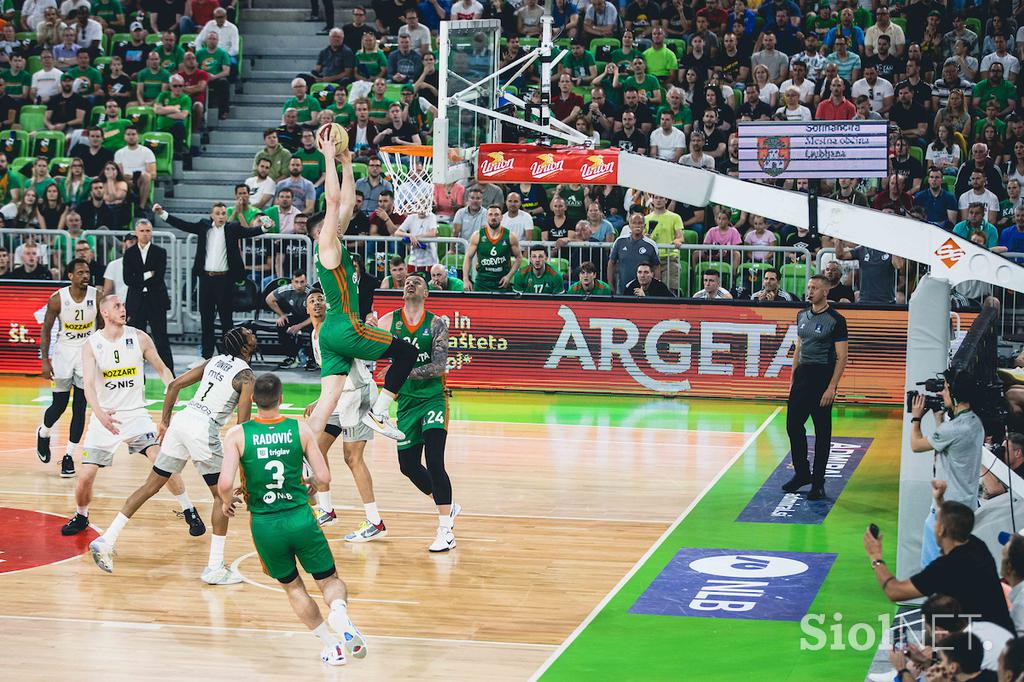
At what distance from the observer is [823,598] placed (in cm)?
1134

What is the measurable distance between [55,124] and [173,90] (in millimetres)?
2348

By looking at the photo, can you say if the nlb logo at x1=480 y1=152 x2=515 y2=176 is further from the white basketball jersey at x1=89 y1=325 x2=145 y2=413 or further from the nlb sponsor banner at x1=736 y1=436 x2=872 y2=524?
the nlb sponsor banner at x1=736 y1=436 x2=872 y2=524

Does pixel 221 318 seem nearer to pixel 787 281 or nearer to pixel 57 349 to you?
pixel 57 349

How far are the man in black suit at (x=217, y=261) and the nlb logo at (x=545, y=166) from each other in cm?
1017

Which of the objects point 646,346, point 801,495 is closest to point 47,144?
point 646,346

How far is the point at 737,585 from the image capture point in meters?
11.6

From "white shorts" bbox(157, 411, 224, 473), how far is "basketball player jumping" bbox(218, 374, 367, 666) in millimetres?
2761

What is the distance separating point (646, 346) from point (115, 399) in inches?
358

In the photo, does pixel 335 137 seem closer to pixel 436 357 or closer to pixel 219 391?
pixel 436 357

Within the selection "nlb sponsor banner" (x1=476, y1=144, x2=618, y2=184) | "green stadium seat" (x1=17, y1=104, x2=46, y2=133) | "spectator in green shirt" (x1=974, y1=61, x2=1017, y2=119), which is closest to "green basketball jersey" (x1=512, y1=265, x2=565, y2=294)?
"spectator in green shirt" (x1=974, y1=61, x2=1017, y2=119)

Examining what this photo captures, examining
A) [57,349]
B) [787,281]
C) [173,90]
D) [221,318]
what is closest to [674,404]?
[787,281]

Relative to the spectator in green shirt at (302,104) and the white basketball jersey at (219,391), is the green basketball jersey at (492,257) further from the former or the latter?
the white basketball jersey at (219,391)

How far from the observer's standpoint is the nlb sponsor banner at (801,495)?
13.9 meters

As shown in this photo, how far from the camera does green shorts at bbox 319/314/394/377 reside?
11.6 meters
